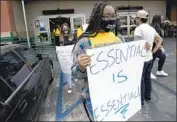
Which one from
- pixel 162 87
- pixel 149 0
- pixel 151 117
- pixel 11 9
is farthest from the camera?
pixel 149 0

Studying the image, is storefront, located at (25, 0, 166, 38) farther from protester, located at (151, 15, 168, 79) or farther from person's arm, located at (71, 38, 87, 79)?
person's arm, located at (71, 38, 87, 79)

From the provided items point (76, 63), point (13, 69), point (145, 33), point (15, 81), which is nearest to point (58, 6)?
point (145, 33)

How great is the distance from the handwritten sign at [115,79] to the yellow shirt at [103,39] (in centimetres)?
11

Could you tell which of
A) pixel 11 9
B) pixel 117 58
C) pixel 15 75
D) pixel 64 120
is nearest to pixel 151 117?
pixel 64 120

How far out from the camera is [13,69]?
2.71 metres

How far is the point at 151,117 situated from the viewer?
120 inches

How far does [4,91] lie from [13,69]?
64 centimetres

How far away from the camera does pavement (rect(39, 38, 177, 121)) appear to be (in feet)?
10.3

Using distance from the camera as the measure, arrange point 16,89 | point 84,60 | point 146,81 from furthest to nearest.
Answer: point 146,81 < point 16,89 < point 84,60

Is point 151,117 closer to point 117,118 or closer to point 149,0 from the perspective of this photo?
point 117,118

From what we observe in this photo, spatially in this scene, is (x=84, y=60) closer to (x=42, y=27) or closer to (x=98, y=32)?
(x=98, y=32)

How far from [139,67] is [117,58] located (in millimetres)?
280

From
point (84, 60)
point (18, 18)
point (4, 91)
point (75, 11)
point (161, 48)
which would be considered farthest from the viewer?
point (75, 11)

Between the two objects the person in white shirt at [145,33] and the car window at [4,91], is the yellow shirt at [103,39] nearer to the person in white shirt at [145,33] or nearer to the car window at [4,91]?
the car window at [4,91]
